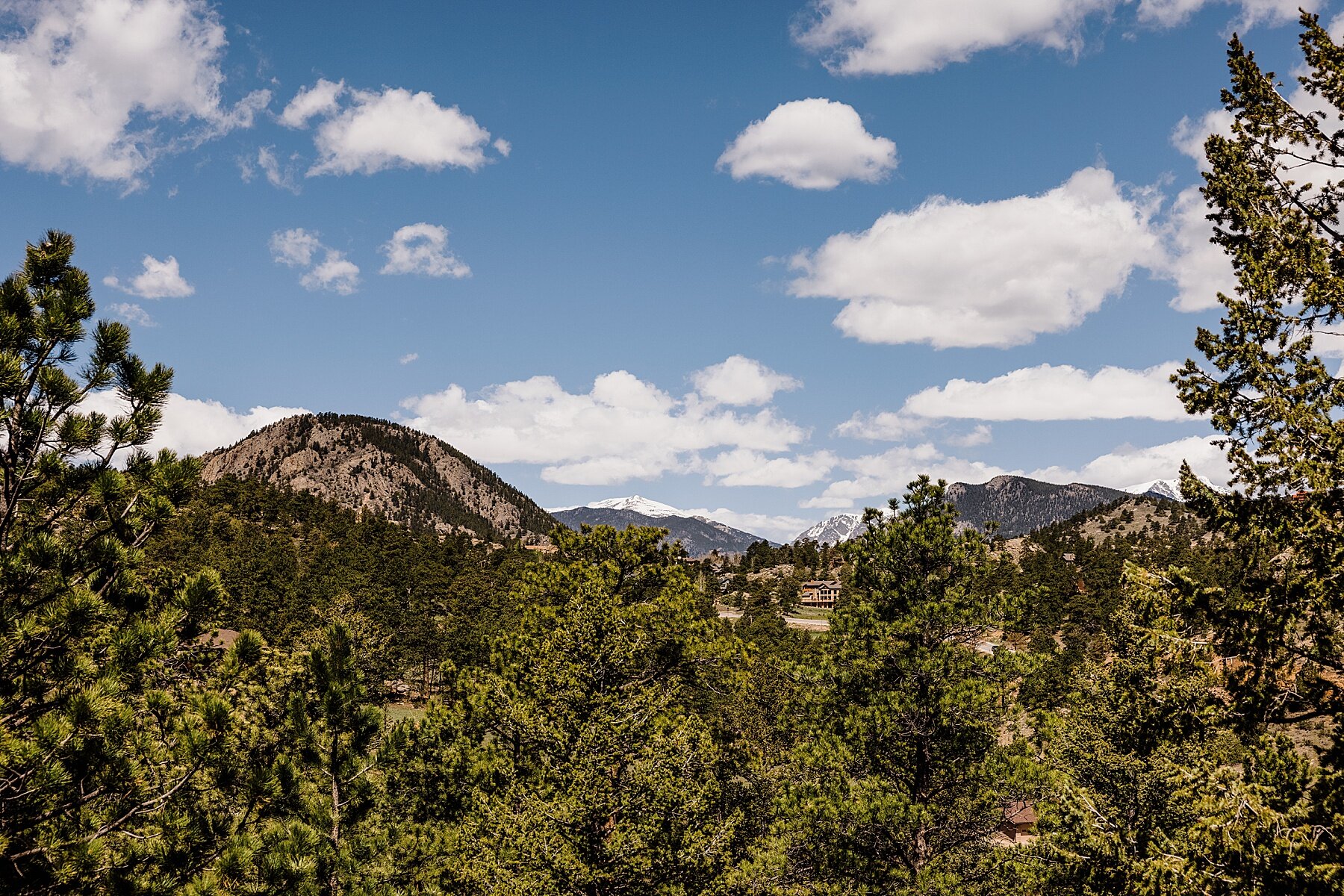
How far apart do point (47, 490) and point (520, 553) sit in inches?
4605

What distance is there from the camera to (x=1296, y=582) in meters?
7.48

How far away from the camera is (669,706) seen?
16078 millimetres

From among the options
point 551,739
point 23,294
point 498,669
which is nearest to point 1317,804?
point 551,739

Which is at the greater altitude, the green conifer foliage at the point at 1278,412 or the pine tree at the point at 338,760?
the green conifer foliage at the point at 1278,412

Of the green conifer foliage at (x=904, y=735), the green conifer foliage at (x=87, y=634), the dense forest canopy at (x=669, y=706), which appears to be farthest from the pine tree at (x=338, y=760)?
the green conifer foliage at (x=904, y=735)

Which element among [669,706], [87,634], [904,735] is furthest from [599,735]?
[87,634]

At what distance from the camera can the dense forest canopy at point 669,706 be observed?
6875mm

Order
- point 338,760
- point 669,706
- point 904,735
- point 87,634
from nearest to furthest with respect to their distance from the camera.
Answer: point 87,634
point 338,760
point 904,735
point 669,706

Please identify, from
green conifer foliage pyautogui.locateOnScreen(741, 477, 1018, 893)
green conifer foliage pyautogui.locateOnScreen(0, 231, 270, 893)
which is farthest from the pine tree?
green conifer foliage pyautogui.locateOnScreen(741, 477, 1018, 893)

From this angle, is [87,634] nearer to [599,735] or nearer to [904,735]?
[599,735]

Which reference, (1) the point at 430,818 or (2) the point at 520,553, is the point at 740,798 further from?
(2) the point at 520,553

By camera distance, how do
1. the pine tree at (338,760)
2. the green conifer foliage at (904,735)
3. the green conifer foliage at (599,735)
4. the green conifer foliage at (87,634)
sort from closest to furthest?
1. the green conifer foliage at (87,634)
2. the pine tree at (338,760)
3. the green conifer foliage at (599,735)
4. the green conifer foliage at (904,735)

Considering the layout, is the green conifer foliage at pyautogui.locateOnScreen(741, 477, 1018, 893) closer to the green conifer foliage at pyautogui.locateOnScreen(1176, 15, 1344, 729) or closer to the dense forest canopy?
the dense forest canopy

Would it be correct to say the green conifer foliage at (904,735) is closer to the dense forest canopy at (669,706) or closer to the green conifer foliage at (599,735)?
the dense forest canopy at (669,706)
